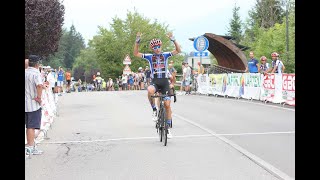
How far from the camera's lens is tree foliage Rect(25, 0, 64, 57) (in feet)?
79.8

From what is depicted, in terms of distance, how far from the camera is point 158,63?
10.9m

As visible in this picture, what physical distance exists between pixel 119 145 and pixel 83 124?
4.18 metres

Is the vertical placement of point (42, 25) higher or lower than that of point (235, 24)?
lower

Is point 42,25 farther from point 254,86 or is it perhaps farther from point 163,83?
point 163,83

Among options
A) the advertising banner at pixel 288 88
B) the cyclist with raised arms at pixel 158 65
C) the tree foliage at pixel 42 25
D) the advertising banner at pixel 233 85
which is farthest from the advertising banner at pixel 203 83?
the cyclist with raised arms at pixel 158 65

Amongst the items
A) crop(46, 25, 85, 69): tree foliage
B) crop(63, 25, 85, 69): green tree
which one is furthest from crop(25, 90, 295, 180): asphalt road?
crop(63, 25, 85, 69): green tree

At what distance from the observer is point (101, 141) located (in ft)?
35.4

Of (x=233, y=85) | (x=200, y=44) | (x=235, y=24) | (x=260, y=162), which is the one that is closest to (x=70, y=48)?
(x=235, y=24)

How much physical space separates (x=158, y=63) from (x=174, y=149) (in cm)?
211

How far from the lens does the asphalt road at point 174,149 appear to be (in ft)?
24.5
